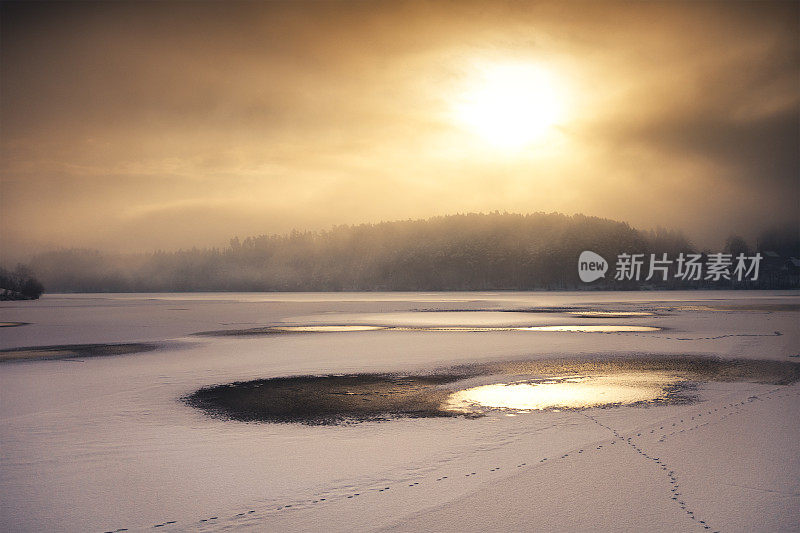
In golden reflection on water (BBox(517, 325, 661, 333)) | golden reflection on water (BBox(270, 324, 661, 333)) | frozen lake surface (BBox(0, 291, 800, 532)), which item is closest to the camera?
frozen lake surface (BBox(0, 291, 800, 532))

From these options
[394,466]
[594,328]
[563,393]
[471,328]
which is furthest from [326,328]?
[394,466]

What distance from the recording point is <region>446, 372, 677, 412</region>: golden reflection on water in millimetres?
11852

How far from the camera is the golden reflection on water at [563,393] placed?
1185cm

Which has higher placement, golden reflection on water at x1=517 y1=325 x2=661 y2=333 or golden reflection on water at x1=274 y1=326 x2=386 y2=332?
golden reflection on water at x1=517 y1=325 x2=661 y2=333

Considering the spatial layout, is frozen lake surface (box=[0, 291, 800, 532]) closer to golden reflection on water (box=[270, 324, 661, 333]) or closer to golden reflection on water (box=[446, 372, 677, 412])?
golden reflection on water (box=[446, 372, 677, 412])

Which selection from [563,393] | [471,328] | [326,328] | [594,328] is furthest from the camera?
[326,328]

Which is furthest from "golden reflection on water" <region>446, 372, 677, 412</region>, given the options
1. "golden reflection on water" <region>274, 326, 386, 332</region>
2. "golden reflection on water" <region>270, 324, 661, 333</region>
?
"golden reflection on water" <region>274, 326, 386, 332</region>

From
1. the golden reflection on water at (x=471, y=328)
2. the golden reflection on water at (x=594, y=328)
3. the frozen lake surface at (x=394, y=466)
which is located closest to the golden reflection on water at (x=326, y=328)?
the golden reflection on water at (x=471, y=328)

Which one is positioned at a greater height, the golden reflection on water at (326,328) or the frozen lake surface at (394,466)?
the frozen lake surface at (394,466)

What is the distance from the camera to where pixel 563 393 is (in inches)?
514

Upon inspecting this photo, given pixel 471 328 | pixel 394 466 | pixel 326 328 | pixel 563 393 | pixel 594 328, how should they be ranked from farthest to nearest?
1. pixel 326 328
2. pixel 471 328
3. pixel 594 328
4. pixel 563 393
5. pixel 394 466

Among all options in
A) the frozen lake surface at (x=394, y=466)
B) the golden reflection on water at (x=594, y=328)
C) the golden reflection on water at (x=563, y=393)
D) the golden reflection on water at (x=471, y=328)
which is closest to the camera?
the frozen lake surface at (x=394, y=466)

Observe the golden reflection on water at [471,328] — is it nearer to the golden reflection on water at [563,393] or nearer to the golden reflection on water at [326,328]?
the golden reflection on water at [326,328]

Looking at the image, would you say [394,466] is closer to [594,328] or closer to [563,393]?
[563,393]
